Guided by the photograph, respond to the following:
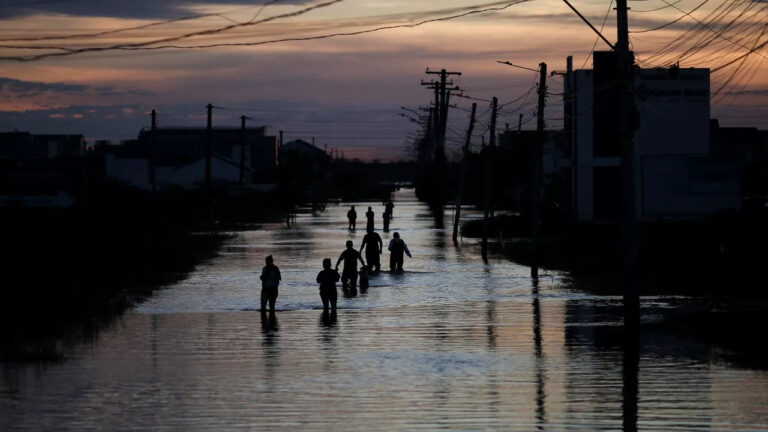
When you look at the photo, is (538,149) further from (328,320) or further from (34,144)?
(34,144)

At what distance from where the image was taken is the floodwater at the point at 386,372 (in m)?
14.8

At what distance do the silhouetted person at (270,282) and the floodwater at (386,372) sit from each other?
39cm

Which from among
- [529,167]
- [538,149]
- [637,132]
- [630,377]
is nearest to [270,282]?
[630,377]

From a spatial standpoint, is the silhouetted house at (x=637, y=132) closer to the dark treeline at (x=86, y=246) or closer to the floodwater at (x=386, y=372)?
the dark treeline at (x=86, y=246)

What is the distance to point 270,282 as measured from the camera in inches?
1091

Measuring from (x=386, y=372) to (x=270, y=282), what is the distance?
930 cm

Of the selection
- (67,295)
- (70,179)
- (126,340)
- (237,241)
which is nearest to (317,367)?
(126,340)

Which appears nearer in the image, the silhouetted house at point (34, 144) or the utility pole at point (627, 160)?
the utility pole at point (627, 160)

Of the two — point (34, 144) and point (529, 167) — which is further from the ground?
point (34, 144)

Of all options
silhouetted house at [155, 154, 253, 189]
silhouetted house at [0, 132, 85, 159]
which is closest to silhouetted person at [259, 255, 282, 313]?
silhouetted house at [155, 154, 253, 189]

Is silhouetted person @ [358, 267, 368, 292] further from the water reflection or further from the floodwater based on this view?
the water reflection

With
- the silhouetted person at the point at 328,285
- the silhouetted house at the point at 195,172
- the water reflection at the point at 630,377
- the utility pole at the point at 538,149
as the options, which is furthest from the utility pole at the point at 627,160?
the silhouetted house at the point at 195,172

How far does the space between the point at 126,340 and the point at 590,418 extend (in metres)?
10.6

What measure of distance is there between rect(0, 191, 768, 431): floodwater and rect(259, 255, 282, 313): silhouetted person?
386 mm
